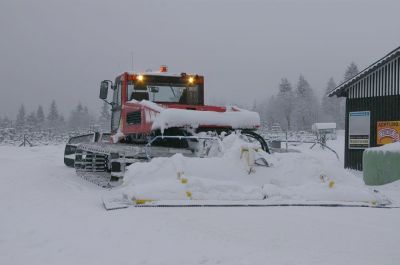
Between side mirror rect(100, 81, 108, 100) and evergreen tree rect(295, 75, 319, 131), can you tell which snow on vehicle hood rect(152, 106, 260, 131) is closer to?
side mirror rect(100, 81, 108, 100)

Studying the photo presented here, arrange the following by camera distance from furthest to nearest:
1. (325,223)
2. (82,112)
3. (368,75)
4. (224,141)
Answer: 1. (82,112)
2. (368,75)
3. (224,141)
4. (325,223)

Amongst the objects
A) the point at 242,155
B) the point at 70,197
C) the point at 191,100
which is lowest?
the point at 70,197

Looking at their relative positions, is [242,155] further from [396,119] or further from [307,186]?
[396,119]

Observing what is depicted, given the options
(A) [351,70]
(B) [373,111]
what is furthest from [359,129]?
(A) [351,70]

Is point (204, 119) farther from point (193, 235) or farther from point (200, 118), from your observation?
point (193, 235)

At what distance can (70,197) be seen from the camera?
7824 mm

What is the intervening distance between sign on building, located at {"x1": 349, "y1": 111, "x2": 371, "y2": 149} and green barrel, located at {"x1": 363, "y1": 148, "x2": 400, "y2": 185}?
18.1 ft

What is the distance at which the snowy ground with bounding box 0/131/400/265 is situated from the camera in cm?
412

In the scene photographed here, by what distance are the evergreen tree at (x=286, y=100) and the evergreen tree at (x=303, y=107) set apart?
131cm

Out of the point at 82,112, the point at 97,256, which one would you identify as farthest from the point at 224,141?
the point at 82,112

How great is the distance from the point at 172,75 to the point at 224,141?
363 cm

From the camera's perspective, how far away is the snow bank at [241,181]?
6.86 meters

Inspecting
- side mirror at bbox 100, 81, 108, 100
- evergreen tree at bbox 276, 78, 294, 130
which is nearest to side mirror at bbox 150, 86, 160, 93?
side mirror at bbox 100, 81, 108, 100

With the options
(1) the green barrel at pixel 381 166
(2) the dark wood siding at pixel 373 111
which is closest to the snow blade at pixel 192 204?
(1) the green barrel at pixel 381 166
